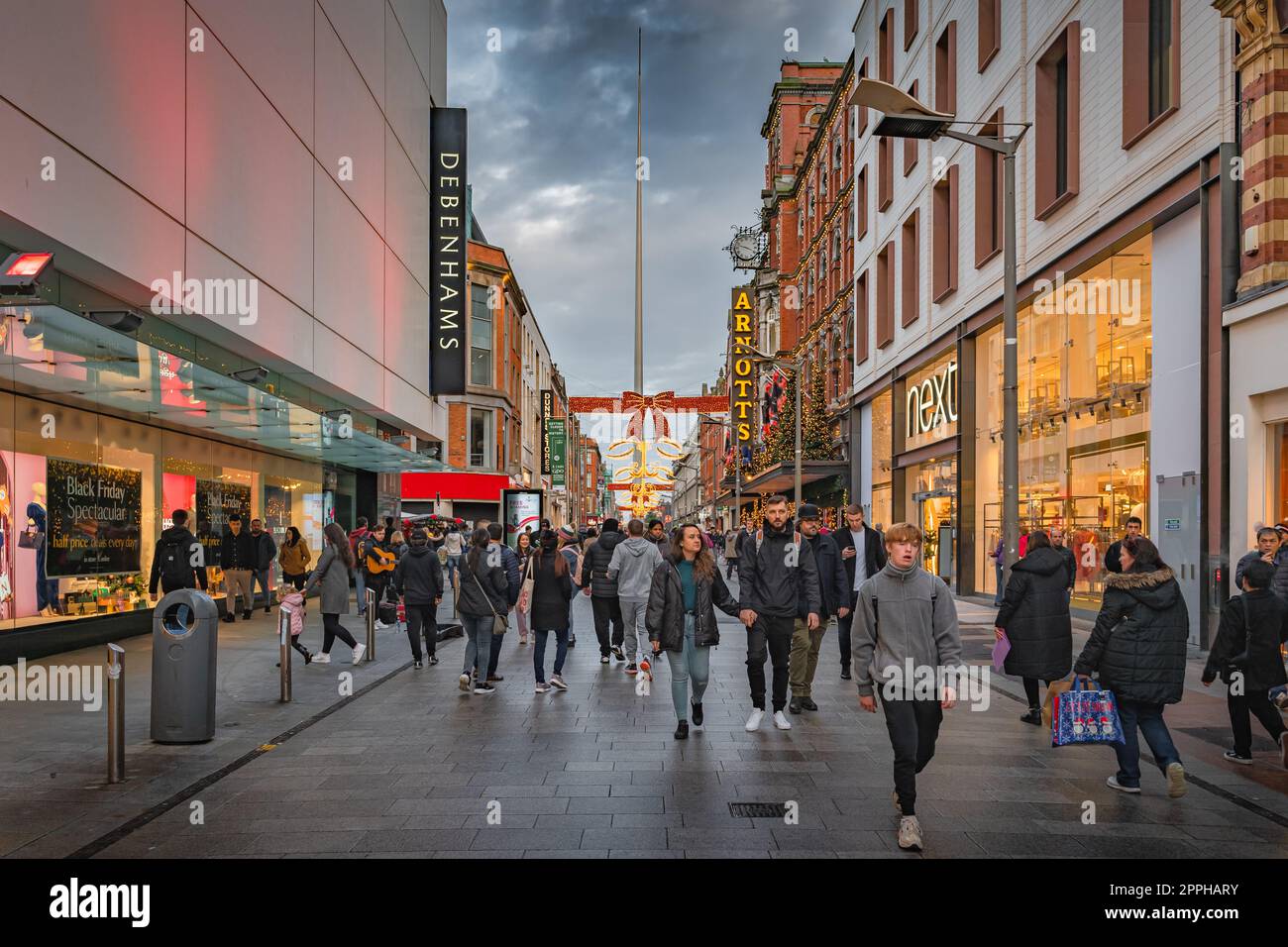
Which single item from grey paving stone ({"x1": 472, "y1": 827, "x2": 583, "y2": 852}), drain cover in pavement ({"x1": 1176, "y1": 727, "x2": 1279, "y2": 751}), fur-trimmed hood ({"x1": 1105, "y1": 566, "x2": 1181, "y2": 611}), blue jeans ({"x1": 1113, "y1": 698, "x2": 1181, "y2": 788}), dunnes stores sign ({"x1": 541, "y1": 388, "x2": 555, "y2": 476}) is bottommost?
drain cover in pavement ({"x1": 1176, "y1": 727, "x2": 1279, "y2": 751})

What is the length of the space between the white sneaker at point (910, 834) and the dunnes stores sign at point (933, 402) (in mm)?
19652

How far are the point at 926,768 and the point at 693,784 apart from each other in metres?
1.78

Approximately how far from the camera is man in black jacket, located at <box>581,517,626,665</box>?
12.5 m

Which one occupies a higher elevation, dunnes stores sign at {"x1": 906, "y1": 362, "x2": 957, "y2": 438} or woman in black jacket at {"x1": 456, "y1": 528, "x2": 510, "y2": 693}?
dunnes stores sign at {"x1": 906, "y1": 362, "x2": 957, "y2": 438}

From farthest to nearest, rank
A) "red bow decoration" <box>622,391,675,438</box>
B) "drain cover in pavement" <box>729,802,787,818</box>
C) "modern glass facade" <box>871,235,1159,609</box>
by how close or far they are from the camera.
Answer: "red bow decoration" <box>622,391,675,438</box>
"modern glass facade" <box>871,235,1159,609</box>
"drain cover in pavement" <box>729,802,787,818</box>

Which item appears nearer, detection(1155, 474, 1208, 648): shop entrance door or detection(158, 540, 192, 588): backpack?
detection(158, 540, 192, 588): backpack

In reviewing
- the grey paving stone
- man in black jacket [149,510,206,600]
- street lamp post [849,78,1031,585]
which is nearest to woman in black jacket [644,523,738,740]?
the grey paving stone

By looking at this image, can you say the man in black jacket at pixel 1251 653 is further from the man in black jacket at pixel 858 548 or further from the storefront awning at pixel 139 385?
the storefront awning at pixel 139 385

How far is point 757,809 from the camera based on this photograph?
6.00 meters

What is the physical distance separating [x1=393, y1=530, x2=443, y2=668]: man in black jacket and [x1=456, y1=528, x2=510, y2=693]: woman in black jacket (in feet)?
4.48

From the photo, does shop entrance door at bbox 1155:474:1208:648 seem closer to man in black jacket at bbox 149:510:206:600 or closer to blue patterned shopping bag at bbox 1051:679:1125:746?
blue patterned shopping bag at bbox 1051:679:1125:746

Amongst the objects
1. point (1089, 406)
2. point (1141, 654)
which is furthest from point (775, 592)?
point (1089, 406)
